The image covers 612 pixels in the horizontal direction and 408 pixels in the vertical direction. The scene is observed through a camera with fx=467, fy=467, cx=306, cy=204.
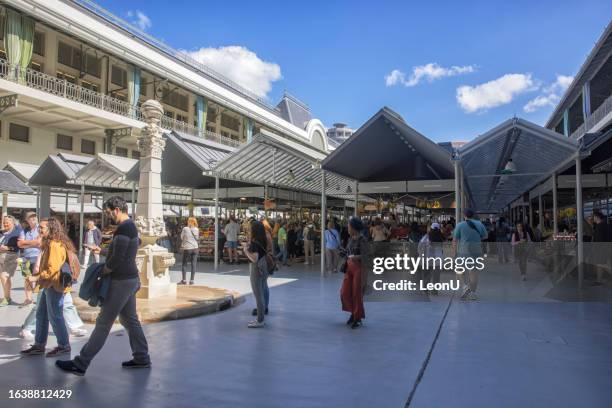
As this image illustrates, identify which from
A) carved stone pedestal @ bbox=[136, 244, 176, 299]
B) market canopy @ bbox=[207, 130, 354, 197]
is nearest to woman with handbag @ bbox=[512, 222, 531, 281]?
market canopy @ bbox=[207, 130, 354, 197]

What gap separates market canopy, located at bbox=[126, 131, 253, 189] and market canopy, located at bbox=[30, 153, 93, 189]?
380 cm

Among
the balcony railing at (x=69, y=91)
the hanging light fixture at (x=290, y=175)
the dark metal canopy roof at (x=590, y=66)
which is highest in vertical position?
the dark metal canopy roof at (x=590, y=66)

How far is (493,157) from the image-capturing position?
1316cm

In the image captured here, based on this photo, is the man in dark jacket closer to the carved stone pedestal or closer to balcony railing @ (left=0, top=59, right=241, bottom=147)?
the carved stone pedestal

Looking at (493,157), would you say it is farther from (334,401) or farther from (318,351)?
(334,401)

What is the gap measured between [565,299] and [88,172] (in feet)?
55.5

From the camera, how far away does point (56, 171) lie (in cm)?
A: 1969

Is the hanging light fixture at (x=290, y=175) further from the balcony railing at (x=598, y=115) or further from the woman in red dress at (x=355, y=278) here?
the balcony railing at (x=598, y=115)

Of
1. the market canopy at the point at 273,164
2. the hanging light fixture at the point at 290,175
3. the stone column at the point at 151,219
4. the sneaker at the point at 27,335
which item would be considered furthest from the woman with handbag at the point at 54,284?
the hanging light fixture at the point at 290,175

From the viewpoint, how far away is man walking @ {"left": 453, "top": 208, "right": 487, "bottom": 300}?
9.01 meters

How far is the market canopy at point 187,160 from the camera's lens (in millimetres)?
15453

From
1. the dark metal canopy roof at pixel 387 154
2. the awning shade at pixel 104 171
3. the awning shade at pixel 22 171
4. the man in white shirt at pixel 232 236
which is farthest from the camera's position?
the awning shade at pixel 22 171

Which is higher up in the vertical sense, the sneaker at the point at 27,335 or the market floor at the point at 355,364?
the sneaker at the point at 27,335

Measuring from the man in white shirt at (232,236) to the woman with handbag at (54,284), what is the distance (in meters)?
11.0
